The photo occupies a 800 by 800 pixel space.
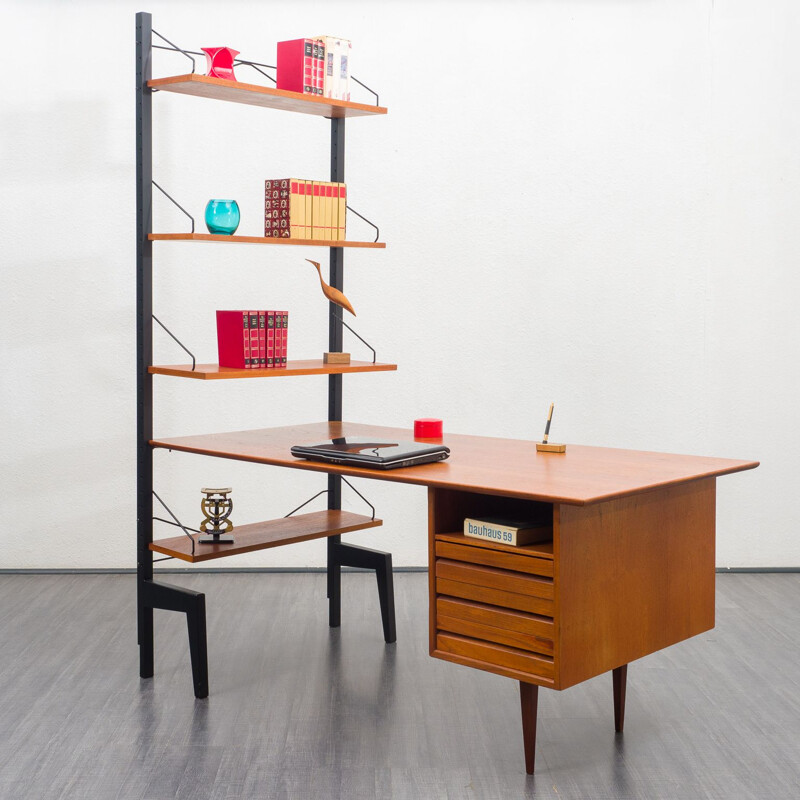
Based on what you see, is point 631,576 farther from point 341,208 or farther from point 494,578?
point 341,208

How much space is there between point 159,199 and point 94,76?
1.97 feet

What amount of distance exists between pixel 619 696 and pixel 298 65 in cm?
226

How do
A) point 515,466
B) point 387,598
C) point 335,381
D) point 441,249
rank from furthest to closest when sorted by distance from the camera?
point 441,249
point 335,381
point 387,598
point 515,466

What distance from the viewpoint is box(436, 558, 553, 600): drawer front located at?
100.0 inches

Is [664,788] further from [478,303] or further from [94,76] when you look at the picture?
[94,76]

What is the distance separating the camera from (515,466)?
2.95 meters

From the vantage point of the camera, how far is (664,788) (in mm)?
2680

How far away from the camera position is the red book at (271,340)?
11.6ft

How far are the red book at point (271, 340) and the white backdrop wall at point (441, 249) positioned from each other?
51.4 inches

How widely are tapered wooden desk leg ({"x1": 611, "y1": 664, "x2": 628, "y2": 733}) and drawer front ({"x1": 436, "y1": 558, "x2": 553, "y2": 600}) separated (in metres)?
0.61

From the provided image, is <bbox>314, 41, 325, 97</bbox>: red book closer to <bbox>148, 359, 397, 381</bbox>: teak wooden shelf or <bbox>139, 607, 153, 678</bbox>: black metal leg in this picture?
<bbox>148, 359, 397, 381</bbox>: teak wooden shelf

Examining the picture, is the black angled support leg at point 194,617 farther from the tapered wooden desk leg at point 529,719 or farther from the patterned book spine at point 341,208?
the patterned book spine at point 341,208

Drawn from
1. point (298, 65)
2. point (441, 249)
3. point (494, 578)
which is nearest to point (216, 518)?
point (494, 578)

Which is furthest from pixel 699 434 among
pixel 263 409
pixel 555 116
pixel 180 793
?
pixel 180 793
